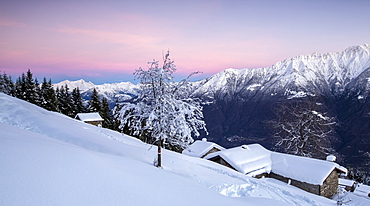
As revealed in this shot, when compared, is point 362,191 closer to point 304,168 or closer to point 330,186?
point 330,186

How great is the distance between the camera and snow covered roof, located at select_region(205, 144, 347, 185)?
765 inches

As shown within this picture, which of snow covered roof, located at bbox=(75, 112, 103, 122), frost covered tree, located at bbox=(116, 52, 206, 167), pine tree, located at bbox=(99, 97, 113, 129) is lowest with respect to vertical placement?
pine tree, located at bbox=(99, 97, 113, 129)

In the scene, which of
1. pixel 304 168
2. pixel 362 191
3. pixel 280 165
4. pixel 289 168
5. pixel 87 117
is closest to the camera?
pixel 304 168

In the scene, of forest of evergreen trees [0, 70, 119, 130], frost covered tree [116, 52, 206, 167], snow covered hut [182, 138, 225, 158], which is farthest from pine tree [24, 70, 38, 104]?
frost covered tree [116, 52, 206, 167]

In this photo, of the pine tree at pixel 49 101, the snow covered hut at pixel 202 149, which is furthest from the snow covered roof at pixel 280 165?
the pine tree at pixel 49 101

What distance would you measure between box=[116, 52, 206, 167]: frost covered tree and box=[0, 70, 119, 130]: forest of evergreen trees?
1554 inches

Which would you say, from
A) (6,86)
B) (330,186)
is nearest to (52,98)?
(6,86)

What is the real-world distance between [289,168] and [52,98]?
46.5 m

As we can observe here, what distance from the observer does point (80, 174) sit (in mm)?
4547

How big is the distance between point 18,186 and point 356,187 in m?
44.3

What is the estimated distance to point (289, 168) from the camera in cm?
2094

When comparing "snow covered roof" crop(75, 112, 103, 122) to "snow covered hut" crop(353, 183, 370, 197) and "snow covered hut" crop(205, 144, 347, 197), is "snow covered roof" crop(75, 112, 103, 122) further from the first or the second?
"snow covered hut" crop(353, 183, 370, 197)

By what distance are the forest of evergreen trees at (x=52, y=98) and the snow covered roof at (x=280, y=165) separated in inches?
1286

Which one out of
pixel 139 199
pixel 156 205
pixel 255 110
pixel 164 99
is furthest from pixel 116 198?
pixel 255 110
